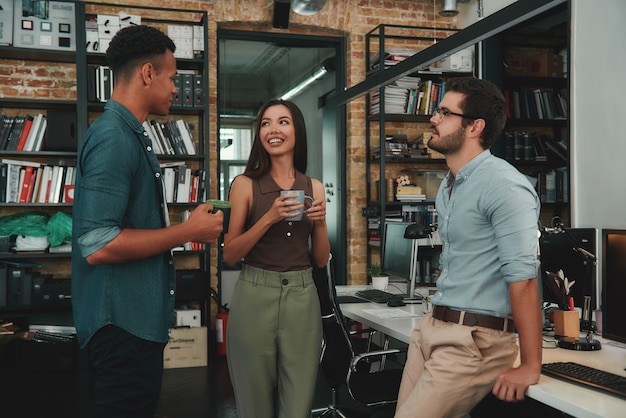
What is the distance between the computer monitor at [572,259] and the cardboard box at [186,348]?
305cm

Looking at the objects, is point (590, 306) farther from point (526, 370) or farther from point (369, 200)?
point (369, 200)

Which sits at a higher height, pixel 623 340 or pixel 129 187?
pixel 129 187

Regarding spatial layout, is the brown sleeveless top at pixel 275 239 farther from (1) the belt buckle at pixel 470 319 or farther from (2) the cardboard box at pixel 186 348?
(2) the cardboard box at pixel 186 348

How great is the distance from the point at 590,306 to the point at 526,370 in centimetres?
94

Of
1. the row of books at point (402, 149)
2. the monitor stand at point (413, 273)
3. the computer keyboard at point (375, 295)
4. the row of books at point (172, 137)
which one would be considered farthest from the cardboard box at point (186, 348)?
the row of books at point (402, 149)

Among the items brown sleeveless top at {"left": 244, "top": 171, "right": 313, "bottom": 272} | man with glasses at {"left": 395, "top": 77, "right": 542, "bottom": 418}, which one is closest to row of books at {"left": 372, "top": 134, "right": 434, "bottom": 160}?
brown sleeveless top at {"left": 244, "top": 171, "right": 313, "bottom": 272}

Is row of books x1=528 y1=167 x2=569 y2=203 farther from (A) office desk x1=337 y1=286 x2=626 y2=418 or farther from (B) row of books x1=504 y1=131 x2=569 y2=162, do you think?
(A) office desk x1=337 y1=286 x2=626 y2=418

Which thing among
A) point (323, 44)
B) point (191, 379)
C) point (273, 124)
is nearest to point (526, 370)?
point (273, 124)

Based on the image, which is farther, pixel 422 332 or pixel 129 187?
pixel 422 332

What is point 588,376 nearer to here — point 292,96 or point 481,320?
point 481,320

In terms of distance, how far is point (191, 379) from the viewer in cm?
455

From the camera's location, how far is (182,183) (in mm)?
5258

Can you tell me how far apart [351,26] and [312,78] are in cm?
174

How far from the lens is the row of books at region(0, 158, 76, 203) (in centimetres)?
492
